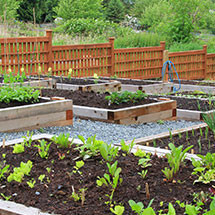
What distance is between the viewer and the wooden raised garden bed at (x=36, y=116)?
4980 millimetres

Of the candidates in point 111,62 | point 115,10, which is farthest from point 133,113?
point 115,10

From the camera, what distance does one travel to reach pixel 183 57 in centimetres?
1398

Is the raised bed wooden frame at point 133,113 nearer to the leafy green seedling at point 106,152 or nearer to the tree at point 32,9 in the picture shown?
the leafy green seedling at point 106,152

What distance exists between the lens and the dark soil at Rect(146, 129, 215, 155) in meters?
3.87

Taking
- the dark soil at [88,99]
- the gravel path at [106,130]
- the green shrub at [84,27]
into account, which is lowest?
the gravel path at [106,130]

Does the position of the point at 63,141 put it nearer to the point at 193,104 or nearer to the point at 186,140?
the point at 186,140

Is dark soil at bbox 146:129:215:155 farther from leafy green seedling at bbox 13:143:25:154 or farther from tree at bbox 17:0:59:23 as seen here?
tree at bbox 17:0:59:23

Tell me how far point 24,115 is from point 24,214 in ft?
10.0

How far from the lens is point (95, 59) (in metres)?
11.8

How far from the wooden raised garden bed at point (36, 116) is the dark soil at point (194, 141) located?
1762 millimetres

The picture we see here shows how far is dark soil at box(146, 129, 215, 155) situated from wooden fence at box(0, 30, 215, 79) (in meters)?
5.23

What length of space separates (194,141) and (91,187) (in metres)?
1.91

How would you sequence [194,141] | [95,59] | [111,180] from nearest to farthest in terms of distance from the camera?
[111,180]
[194,141]
[95,59]

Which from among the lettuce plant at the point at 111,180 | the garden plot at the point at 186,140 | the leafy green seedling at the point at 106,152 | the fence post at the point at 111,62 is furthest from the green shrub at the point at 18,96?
the fence post at the point at 111,62
